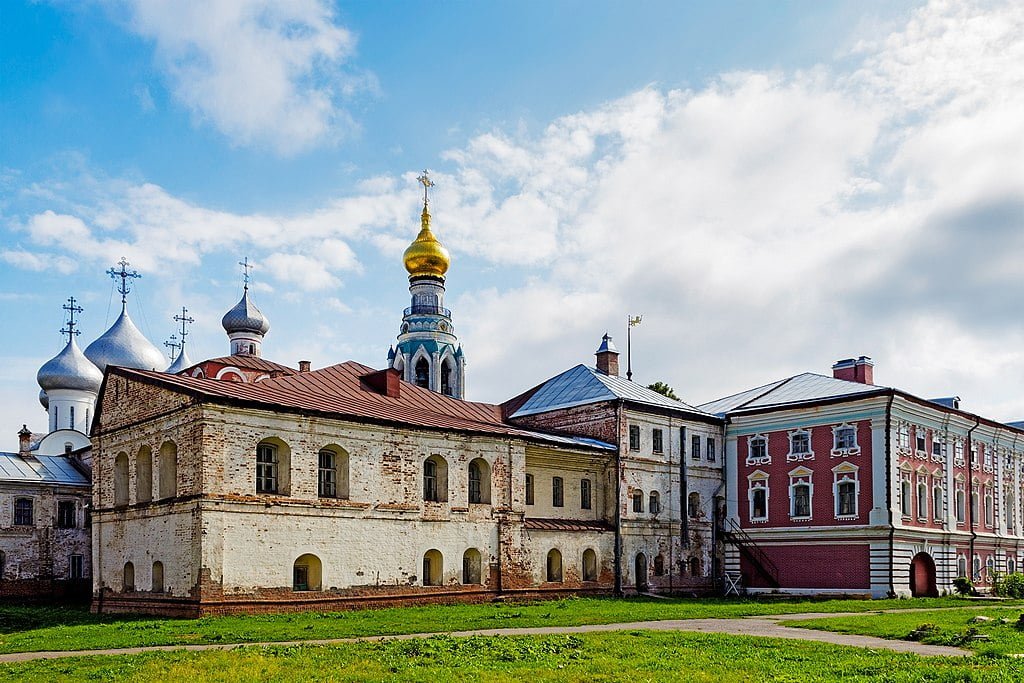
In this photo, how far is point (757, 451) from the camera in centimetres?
4303

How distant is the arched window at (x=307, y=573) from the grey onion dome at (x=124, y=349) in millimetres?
31223

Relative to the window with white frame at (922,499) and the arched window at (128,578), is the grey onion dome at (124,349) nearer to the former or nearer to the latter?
the arched window at (128,578)

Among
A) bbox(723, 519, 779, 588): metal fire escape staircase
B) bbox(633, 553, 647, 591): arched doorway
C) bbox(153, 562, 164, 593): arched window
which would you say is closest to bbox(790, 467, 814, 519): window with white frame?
bbox(723, 519, 779, 588): metal fire escape staircase

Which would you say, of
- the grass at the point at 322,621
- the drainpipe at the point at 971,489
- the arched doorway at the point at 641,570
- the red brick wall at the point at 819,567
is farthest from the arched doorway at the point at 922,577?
the arched doorway at the point at 641,570

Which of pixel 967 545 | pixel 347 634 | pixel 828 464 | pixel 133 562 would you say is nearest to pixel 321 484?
pixel 133 562

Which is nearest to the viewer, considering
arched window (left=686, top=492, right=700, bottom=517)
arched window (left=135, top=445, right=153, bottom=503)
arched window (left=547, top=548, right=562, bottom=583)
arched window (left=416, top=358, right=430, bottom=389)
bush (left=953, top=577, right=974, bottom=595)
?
arched window (left=135, top=445, right=153, bottom=503)

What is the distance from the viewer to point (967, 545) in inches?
1690

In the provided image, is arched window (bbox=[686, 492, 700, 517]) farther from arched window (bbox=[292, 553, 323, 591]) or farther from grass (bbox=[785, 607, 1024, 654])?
arched window (bbox=[292, 553, 323, 591])

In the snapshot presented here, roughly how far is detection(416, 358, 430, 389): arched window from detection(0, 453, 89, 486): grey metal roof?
17865mm

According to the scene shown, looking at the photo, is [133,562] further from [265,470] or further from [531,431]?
[531,431]

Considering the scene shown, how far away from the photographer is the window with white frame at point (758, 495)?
139ft

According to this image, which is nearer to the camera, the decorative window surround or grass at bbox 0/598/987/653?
grass at bbox 0/598/987/653

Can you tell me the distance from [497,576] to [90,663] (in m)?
18.6

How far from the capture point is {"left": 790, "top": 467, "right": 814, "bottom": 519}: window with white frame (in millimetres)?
40844
